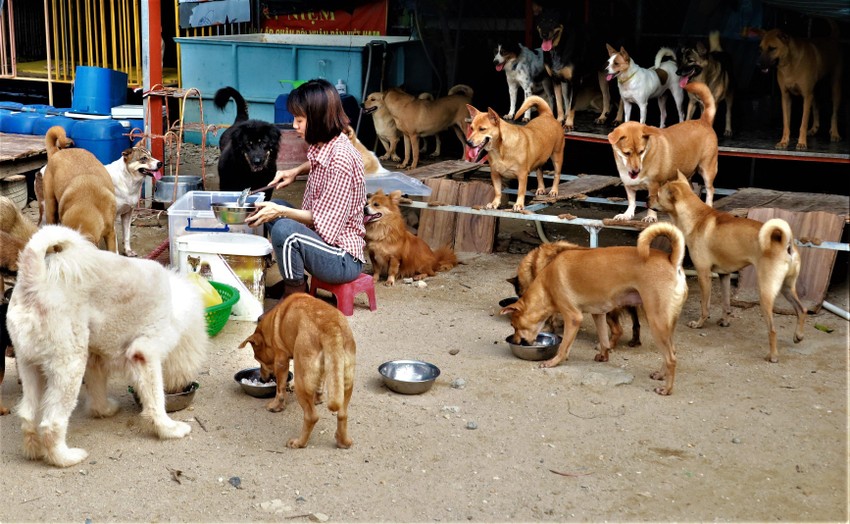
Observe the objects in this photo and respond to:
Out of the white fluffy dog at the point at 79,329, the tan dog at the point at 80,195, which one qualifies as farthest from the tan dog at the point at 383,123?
the white fluffy dog at the point at 79,329

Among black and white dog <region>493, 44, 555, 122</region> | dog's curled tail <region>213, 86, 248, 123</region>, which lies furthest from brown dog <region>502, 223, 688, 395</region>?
black and white dog <region>493, 44, 555, 122</region>

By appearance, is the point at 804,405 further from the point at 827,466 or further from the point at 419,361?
the point at 419,361

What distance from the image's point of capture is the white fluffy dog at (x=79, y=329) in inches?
168

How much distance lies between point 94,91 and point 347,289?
6766 mm

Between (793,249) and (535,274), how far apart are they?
1.77 metres

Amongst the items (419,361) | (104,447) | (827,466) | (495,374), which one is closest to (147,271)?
(104,447)

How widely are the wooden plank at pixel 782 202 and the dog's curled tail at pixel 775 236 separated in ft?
4.92

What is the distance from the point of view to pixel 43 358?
4.34 metres

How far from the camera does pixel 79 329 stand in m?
4.34

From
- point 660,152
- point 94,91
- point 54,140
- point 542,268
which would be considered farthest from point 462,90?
point 542,268

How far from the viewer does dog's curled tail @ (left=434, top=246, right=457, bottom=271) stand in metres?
8.32

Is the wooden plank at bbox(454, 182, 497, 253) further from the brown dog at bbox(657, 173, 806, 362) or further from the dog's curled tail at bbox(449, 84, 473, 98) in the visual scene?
the dog's curled tail at bbox(449, 84, 473, 98)

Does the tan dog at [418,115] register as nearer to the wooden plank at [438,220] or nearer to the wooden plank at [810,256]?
the wooden plank at [438,220]

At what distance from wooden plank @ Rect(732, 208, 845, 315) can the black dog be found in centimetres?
449
